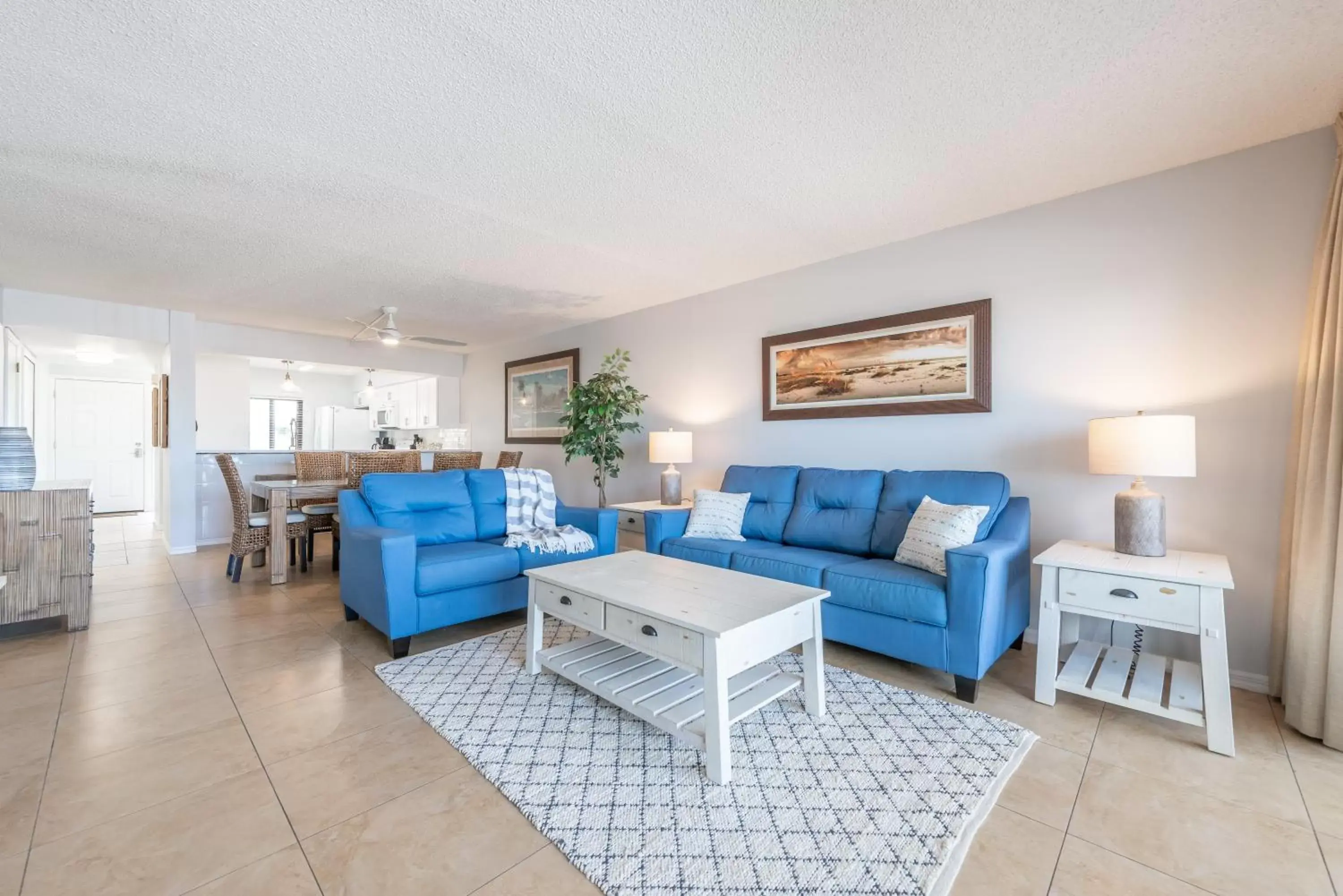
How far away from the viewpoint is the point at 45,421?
741 cm

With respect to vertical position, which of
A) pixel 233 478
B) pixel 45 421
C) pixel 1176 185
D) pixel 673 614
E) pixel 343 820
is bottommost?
pixel 343 820

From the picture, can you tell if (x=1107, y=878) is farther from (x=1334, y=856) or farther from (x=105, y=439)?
(x=105, y=439)

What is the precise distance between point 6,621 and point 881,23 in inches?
191

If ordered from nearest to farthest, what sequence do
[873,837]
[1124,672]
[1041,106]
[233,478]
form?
1. [873,837]
2. [1041,106]
3. [1124,672]
4. [233,478]

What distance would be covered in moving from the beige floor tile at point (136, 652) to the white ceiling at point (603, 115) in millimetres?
2297

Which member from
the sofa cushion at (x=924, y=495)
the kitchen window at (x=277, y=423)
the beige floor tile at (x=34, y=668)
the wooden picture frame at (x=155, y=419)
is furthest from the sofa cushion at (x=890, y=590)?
the kitchen window at (x=277, y=423)

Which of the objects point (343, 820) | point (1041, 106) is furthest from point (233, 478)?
point (1041, 106)

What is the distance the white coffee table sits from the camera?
1.83 m

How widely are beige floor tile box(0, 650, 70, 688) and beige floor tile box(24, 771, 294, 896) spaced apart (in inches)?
60.3

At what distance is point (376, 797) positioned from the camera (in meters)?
1.70

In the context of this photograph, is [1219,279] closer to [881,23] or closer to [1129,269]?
[1129,269]

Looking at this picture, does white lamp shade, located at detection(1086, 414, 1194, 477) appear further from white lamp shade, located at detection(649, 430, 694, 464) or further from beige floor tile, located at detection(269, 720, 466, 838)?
beige floor tile, located at detection(269, 720, 466, 838)

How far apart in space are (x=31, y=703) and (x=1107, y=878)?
12.4ft

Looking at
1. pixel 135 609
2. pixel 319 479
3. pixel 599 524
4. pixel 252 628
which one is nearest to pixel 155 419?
pixel 319 479
